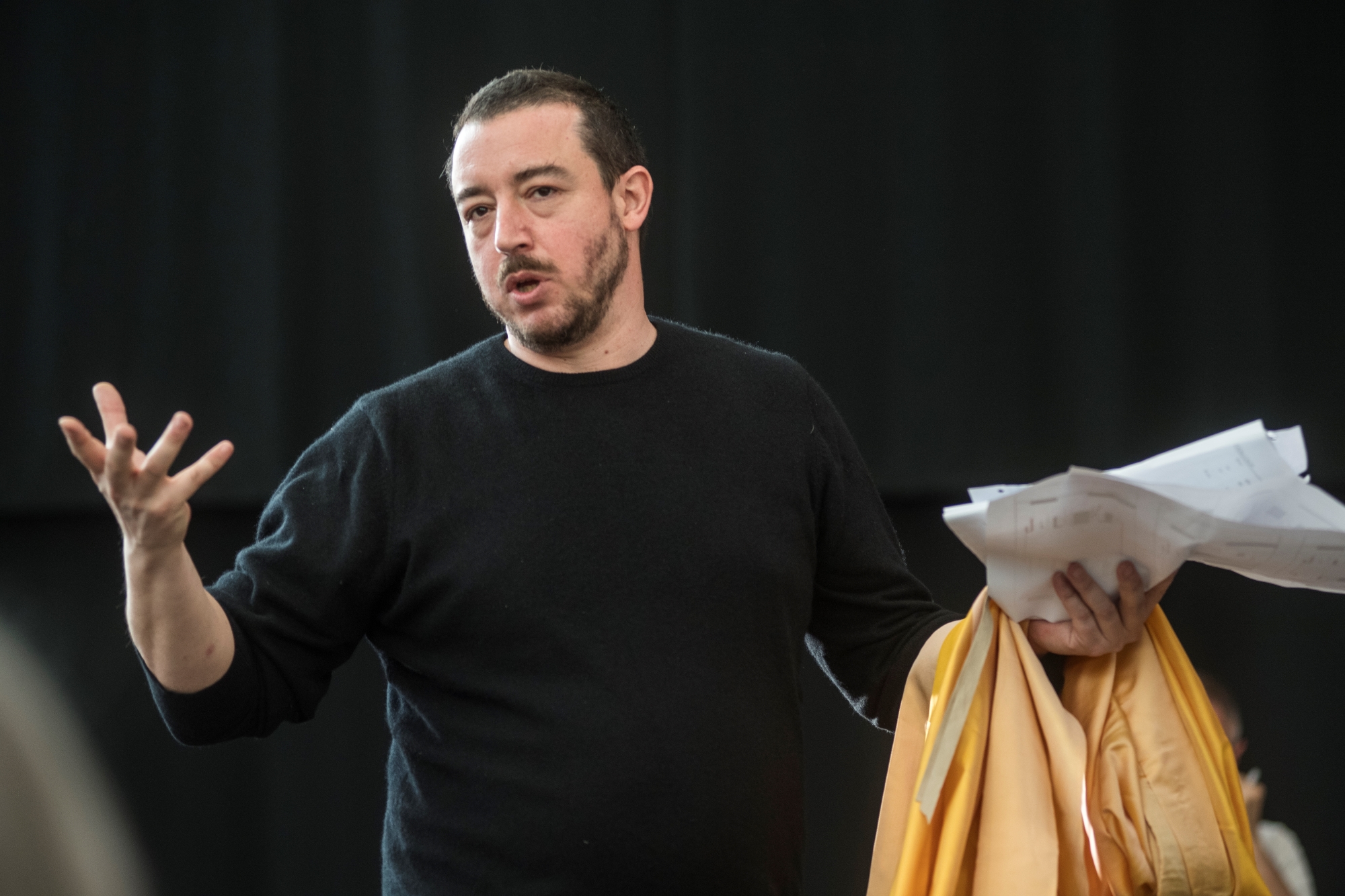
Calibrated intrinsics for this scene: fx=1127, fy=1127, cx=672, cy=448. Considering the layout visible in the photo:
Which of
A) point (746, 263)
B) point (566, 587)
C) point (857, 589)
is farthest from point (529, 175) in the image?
point (746, 263)

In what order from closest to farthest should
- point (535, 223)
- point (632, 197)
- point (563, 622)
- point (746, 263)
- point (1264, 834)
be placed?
point (563, 622)
point (535, 223)
point (632, 197)
point (1264, 834)
point (746, 263)

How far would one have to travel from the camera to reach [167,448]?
861mm

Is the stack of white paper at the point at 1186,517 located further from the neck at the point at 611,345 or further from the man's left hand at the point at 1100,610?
the neck at the point at 611,345

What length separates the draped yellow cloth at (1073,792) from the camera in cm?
92

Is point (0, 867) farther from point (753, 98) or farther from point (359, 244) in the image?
point (753, 98)

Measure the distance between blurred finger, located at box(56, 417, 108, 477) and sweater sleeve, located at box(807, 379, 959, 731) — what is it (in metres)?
0.71

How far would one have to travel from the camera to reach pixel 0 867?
6.70 feet

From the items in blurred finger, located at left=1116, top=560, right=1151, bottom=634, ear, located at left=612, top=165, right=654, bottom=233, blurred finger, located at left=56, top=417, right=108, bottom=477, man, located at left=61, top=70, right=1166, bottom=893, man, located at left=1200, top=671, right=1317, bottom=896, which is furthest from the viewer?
man, located at left=1200, top=671, right=1317, bottom=896

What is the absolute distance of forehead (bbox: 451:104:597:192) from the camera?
1204 millimetres

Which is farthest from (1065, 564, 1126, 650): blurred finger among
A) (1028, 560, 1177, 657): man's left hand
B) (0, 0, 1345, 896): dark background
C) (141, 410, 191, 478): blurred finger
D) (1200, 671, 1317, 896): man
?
(0, 0, 1345, 896): dark background

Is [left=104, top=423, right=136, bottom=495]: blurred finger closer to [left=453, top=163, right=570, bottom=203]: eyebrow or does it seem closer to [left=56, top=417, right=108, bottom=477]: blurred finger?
[left=56, top=417, right=108, bottom=477]: blurred finger

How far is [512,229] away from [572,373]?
0.16 m

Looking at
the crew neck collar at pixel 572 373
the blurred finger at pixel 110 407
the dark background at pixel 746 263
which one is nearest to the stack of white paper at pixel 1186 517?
the crew neck collar at pixel 572 373

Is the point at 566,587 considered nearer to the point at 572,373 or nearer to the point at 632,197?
the point at 572,373
